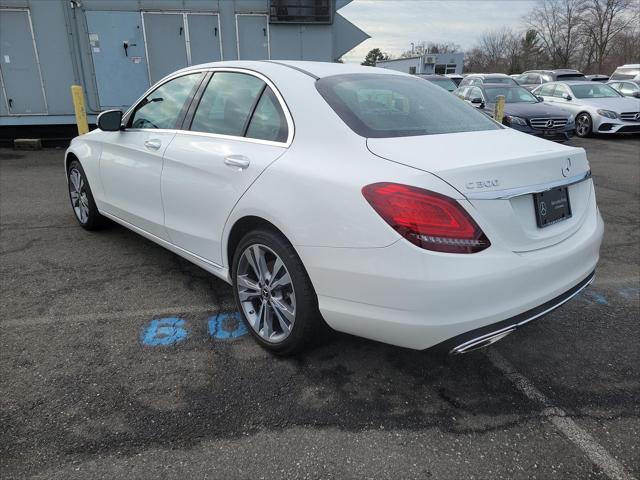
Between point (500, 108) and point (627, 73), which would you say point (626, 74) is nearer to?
point (627, 73)

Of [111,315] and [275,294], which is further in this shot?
[111,315]

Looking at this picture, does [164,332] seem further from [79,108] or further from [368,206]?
[79,108]

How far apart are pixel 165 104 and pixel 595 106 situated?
43.3 feet

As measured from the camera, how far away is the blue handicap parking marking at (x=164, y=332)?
301 cm

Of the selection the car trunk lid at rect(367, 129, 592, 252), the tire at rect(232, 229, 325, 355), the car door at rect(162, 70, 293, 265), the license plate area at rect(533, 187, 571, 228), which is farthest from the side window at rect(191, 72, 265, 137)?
the license plate area at rect(533, 187, 571, 228)

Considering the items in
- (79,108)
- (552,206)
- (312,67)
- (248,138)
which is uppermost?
(312,67)

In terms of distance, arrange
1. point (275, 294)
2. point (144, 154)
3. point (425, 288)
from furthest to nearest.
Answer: point (144, 154) < point (275, 294) < point (425, 288)

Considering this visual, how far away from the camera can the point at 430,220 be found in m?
2.03

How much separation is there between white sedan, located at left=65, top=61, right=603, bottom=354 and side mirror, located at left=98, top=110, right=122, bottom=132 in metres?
0.71

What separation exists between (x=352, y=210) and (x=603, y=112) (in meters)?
13.6

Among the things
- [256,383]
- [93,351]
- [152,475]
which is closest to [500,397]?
[256,383]

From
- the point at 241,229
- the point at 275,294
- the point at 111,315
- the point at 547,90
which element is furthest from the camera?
the point at 547,90

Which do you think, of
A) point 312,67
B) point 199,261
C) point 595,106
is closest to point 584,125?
point 595,106

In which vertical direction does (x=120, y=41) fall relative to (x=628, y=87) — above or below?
above
